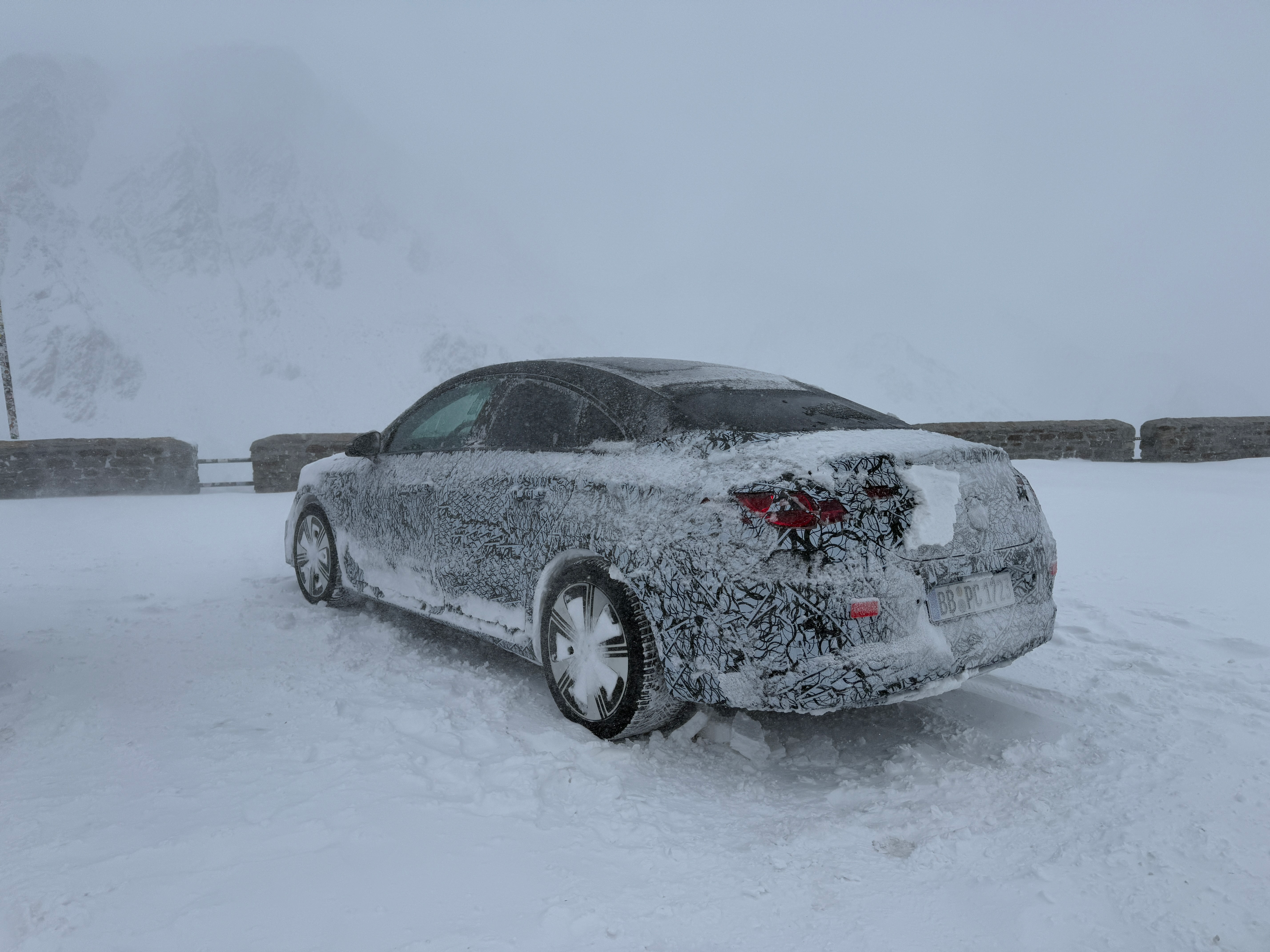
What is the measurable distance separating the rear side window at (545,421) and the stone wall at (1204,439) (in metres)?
14.3

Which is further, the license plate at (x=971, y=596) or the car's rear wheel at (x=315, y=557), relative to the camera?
the car's rear wheel at (x=315, y=557)

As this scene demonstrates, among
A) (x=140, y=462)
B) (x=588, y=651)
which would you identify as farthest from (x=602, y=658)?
(x=140, y=462)

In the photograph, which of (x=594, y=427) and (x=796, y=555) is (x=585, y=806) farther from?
(x=594, y=427)

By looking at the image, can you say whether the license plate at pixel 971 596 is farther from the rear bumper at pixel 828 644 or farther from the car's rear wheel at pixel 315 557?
the car's rear wheel at pixel 315 557

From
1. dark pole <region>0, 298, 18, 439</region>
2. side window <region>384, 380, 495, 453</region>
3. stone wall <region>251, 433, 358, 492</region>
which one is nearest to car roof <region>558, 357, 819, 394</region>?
side window <region>384, 380, 495, 453</region>

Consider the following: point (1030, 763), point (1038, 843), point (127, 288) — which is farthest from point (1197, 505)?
point (127, 288)

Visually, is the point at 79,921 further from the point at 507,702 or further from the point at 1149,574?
the point at 1149,574

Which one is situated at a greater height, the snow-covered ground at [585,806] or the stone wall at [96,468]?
the stone wall at [96,468]

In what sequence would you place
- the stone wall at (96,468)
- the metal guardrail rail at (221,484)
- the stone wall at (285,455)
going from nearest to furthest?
the stone wall at (96,468) < the stone wall at (285,455) < the metal guardrail rail at (221,484)

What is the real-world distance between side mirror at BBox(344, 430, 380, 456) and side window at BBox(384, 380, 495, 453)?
7 cm

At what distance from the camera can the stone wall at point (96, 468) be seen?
1188 centimetres

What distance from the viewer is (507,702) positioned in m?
3.52

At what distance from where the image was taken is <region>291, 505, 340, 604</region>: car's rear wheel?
4977 mm

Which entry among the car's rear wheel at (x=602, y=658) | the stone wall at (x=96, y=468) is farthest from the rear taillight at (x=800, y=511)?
the stone wall at (x=96, y=468)
